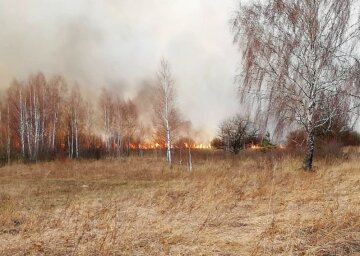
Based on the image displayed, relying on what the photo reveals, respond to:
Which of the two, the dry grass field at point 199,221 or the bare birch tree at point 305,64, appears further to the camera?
the bare birch tree at point 305,64

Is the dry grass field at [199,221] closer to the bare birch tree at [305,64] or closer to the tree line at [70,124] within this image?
the bare birch tree at [305,64]

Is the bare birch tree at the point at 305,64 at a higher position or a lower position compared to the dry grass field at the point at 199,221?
higher

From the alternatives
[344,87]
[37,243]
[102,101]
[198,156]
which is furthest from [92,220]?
[102,101]

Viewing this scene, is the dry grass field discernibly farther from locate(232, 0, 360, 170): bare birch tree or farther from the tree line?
the tree line

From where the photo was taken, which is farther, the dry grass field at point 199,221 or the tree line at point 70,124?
the tree line at point 70,124

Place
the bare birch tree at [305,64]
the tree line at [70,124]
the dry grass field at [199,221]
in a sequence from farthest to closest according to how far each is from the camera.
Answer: the tree line at [70,124], the bare birch tree at [305,64], the dry grass field at [199,221]

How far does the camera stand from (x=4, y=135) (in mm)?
37500

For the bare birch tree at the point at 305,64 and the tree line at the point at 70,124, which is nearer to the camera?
the bare birch tree at the point at 305,64

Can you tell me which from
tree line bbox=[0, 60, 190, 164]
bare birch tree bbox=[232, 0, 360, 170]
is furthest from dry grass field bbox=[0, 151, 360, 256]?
tree line bbox=[0, 60, 190, 164]

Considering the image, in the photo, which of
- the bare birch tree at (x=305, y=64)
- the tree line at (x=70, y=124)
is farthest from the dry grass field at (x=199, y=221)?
the tree line at (x=70, y=124)

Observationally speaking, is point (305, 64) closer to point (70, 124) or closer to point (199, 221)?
point (199, 221)

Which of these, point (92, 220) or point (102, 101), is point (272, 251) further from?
point (102, 101)

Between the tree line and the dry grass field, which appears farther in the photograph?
the tree line

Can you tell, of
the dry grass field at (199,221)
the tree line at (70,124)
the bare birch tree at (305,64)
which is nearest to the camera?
the dry grass field at (199,221)
